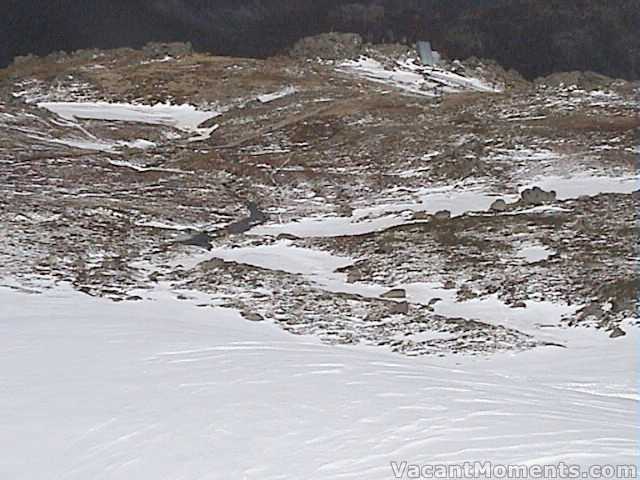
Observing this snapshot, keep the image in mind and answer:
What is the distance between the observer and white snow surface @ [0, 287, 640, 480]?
862 centimetres

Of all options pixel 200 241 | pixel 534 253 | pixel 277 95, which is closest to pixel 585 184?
pixel 534 253

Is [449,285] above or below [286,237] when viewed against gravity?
below

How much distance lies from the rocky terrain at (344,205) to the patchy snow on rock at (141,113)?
38cm

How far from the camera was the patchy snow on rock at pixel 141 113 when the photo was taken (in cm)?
6269

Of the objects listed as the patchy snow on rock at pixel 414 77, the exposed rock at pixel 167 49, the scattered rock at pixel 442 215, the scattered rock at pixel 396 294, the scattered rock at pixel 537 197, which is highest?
the exposed rock at pixel 167 49

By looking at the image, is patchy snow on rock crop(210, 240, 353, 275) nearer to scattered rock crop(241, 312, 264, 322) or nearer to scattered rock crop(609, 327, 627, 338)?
scattered rock crop(241, 312, 264, 322)

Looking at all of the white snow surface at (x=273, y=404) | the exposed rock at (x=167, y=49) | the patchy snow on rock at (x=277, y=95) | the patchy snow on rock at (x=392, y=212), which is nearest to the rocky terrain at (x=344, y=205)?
the patchy snow on rock at (x=392, y=212)

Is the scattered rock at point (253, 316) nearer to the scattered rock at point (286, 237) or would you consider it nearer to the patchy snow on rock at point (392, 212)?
the scattered rock at point (286, 237)

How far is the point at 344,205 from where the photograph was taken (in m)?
34.3

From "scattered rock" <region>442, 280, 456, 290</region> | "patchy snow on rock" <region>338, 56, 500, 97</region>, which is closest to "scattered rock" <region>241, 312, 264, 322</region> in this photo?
"scattered rock" <region>442, 280, 456, 290</region>

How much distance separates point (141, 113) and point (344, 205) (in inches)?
1457

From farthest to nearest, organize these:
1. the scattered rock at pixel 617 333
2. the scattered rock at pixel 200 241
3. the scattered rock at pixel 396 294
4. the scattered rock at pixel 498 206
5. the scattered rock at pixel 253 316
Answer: the scattered rock at pixel 498 206
the scattered rock at pixel 200 241
the scattered rock at pixel 396 294
the scattered rock at pixel 253 316
the scattered rock at pixel 617 333

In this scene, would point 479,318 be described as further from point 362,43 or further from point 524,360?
point 362,43

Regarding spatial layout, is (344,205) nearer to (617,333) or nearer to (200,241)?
(200,241)
